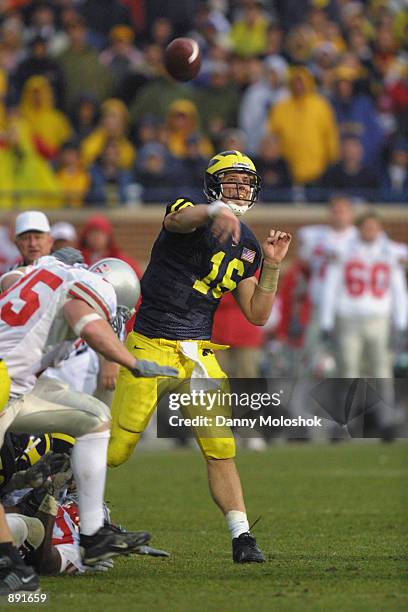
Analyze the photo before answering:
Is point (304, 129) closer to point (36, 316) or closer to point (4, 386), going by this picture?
point (36, 316)

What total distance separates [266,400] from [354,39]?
11.5m

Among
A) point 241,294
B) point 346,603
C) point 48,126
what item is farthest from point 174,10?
point 346,603

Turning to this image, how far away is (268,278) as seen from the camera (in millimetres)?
6781

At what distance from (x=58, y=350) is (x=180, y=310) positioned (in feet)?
3.89

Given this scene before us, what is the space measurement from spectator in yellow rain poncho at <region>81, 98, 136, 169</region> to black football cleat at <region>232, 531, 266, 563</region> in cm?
924

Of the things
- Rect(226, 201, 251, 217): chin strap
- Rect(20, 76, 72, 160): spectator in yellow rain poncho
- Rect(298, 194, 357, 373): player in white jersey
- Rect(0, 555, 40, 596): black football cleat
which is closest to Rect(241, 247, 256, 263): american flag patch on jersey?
Rect(226, 201, 251, 217): chin strap

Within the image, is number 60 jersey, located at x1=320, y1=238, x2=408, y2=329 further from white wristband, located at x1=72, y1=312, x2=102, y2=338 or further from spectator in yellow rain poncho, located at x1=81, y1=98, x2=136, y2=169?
white wristband, located at x1=72, y1=312, x2=102, y2=338

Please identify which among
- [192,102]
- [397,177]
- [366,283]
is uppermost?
[192,102]

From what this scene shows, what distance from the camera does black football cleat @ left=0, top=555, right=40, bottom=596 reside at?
541 centimetres

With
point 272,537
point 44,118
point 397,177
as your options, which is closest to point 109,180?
point 44,118

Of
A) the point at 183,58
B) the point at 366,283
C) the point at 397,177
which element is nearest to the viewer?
the point at 183,58

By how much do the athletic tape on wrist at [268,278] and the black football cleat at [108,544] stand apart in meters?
1.64

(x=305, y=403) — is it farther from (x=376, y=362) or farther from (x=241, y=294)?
(x=376, y=362)

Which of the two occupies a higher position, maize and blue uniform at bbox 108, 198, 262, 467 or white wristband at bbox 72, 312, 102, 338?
maize and blue uniform at bbox 108, 198, 262, 467
